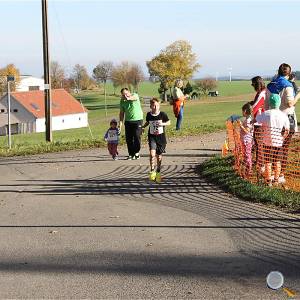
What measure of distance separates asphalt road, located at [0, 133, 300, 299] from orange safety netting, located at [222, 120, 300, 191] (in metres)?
0.88

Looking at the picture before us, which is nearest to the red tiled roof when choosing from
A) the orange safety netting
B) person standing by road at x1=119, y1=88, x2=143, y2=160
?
person standing by road at x1=119, y1=88, x2=143, y2=160

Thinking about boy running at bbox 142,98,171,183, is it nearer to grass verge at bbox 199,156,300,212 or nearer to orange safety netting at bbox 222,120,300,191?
grass verge at bbox 199,156,300,212

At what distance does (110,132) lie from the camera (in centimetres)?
1527

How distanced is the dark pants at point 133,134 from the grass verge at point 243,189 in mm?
2443

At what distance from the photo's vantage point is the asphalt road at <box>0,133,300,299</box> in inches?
204

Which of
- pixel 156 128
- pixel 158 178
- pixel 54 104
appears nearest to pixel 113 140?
pixel 156 128

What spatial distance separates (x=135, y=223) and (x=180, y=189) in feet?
9.11

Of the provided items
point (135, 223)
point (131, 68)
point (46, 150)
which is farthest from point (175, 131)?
point (131, 68)

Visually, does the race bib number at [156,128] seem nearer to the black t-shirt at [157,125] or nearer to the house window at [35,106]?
the black t-shirt at [157,125]

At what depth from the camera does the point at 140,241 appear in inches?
267

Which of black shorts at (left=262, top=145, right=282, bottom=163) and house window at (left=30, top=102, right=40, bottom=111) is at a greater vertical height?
black shorts at (left=262, top=145, right=282, bottom=163)

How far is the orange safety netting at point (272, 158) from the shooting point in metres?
9.94

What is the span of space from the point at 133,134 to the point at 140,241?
8.10 metres

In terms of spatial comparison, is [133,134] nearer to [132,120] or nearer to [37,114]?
[132,120]
